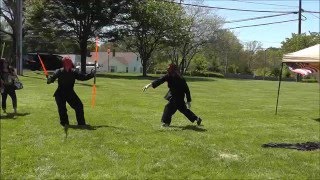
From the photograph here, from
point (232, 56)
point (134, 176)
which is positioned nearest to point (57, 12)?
point (134, 176)

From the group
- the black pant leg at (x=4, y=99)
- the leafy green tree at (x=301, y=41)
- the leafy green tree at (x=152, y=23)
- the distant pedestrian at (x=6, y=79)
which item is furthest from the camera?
the leafy green tree at (x=301, y=41)

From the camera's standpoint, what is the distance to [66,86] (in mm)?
10758

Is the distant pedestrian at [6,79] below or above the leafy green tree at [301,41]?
below

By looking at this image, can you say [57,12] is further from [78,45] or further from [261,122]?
[261,122]

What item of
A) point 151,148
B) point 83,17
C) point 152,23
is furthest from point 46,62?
point 151,148

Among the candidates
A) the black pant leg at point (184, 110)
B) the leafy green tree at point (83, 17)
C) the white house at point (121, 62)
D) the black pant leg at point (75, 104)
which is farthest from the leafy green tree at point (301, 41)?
the black pant leg at point (75, 104)

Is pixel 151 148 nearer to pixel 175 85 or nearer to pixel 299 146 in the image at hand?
pixel 175 85

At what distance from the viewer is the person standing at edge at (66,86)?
10625 millimetres

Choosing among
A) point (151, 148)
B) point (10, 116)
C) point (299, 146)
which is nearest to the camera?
point (151, 148)

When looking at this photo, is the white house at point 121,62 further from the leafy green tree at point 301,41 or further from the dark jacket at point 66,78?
the dark jacket at point 66,78

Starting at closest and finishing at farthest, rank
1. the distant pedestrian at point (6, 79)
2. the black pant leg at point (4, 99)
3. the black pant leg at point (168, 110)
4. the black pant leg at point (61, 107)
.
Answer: the black pant leg at point (61, 107), the black pant leg at point (168, 110), the distant pedestrian at point (6, 79), the black pant leg at point (4, 99)

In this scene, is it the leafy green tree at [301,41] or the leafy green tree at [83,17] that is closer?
the leafy green tree at [83,17]

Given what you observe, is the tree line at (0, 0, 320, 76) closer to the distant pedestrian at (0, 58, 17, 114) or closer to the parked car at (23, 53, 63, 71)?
the parked car at (23, 53, 63, 71)

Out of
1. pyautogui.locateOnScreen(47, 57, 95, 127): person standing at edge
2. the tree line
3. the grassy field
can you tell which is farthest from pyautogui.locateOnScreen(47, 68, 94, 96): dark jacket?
the tree line
